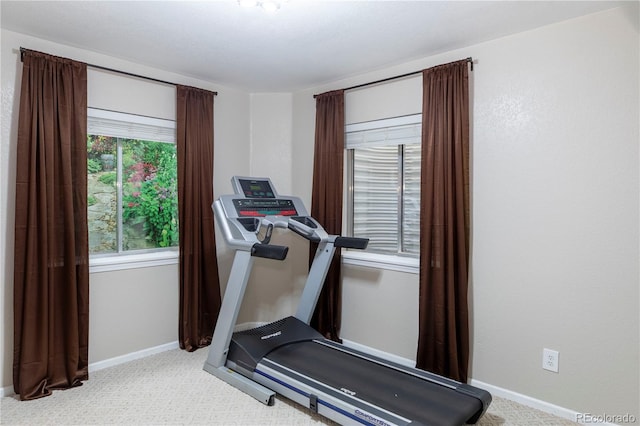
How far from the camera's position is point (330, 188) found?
11.6ft

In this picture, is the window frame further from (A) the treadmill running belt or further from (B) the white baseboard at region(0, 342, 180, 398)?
(B) the white baseboard at region(0, 342, 180, 398)

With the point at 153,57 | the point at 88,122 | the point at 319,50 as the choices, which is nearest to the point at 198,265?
the point at 88,122

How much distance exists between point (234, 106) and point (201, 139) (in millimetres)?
589

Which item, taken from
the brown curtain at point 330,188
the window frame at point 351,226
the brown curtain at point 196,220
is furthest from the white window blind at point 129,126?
the window frame at point 351,226

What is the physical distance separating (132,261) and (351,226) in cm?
188

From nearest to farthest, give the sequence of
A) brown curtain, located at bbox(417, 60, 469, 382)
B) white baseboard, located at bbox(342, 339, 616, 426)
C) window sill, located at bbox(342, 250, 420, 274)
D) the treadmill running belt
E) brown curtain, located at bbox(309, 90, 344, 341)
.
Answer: the treadmill running belt, white baseboard, located at bbox(342, 339, 616, 426), brown curtain, located at bbox(417, 60, 469, 382), window sill, located at bbox(342, 250, 420, 274), brown curtain, located at bbox(309, 90, 344, 341)

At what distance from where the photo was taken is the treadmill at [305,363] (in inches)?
84.9

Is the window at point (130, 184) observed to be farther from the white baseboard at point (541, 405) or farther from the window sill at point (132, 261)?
the white baseboard at point (541, 405)

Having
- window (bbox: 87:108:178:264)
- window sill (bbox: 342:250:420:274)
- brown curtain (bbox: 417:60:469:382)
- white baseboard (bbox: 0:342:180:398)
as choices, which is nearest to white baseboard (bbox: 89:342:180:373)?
white baseboard (bbox: 0:342:180:398)

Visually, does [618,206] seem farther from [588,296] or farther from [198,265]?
[198,265]

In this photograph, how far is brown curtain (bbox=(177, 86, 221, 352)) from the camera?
340 centimetres

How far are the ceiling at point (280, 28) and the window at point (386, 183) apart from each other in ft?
1.78

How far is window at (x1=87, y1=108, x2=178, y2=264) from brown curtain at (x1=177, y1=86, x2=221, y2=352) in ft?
0.57

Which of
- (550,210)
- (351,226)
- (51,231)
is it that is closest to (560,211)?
(550,210)
